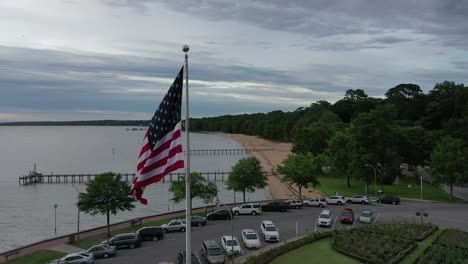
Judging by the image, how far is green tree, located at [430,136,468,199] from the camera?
62.0 metres

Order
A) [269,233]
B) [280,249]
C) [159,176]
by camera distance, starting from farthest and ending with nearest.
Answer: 1. [269,233]
2. [280,249]
3. [159,176]

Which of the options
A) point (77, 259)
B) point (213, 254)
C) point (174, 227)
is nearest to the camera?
point (213, 254)

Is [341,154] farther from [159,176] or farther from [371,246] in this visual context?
[159,176]

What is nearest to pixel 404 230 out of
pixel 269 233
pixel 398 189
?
pixel 269 233

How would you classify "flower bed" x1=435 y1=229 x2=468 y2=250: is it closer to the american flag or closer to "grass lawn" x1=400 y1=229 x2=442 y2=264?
"grass lawn" x1=400 y1=229 x2=442 y2=264

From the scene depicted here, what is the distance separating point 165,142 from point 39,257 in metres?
30.3

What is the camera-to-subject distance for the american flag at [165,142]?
47.6ft

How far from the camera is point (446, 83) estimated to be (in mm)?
135375

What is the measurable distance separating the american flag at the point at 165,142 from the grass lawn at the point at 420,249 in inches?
834

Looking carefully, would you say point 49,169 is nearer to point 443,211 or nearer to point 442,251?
point 443,211

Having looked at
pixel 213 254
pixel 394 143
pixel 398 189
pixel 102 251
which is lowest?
pixel 398 189

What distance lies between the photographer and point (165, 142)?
577 inches

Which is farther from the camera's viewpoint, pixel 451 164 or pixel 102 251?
pixel 451 164

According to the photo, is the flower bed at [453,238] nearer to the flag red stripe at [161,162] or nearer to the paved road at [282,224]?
the paved road at [282,224]
